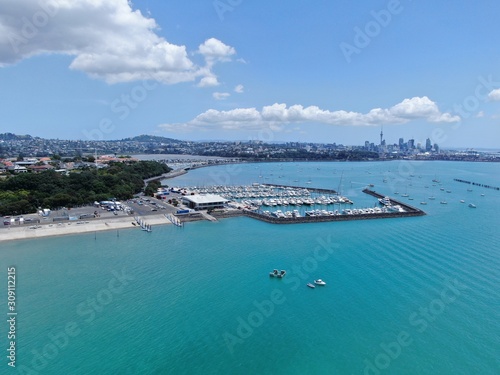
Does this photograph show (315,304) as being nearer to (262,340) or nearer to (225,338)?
(262,340)

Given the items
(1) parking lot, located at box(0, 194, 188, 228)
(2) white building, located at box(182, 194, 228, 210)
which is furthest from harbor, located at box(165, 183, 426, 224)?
(1) parking lot, located at box(0, 194, 188, 228)

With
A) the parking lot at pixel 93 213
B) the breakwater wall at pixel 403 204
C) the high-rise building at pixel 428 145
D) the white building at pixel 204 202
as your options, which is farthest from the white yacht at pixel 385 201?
the high-rise building at pixel 428 145

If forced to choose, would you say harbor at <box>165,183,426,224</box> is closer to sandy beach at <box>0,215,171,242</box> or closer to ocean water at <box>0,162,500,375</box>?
sandy beach at <box>0,215,171,242</box>

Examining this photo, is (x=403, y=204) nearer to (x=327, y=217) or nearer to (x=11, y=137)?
(x=327, y=217)

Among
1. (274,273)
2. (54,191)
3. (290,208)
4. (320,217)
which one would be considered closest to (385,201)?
(290,208)

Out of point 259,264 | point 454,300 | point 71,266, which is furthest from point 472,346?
point 71,266
